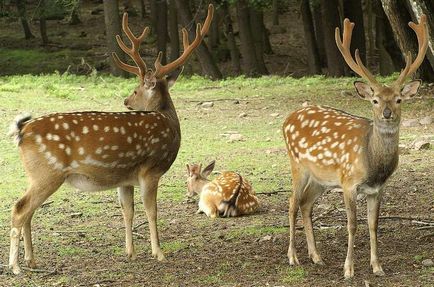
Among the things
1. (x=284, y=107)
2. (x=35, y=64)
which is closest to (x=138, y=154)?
(x=284, y=107)

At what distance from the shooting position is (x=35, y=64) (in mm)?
29375

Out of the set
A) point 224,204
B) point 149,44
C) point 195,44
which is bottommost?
point 149,44

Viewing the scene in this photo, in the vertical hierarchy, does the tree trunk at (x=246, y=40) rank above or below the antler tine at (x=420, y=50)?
below

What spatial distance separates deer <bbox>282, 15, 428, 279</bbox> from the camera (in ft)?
21.4

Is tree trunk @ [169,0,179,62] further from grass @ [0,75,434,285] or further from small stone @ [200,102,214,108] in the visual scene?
small stone @ [200,102,214,108]

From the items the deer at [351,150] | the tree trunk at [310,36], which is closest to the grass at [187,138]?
the deer at [351,150]

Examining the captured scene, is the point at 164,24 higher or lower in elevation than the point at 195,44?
lower

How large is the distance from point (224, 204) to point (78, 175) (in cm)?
220

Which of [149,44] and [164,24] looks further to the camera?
[149,44]

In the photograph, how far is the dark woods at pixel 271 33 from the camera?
20642 mm

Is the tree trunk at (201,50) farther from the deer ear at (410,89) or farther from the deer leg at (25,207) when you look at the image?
the deer ear at (410,89)

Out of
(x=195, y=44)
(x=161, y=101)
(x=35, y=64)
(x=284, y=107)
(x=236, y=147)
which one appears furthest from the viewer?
(x=35, y=64)

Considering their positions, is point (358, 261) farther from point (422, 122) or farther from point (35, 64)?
point (35, 64)

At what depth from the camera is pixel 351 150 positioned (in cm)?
675
